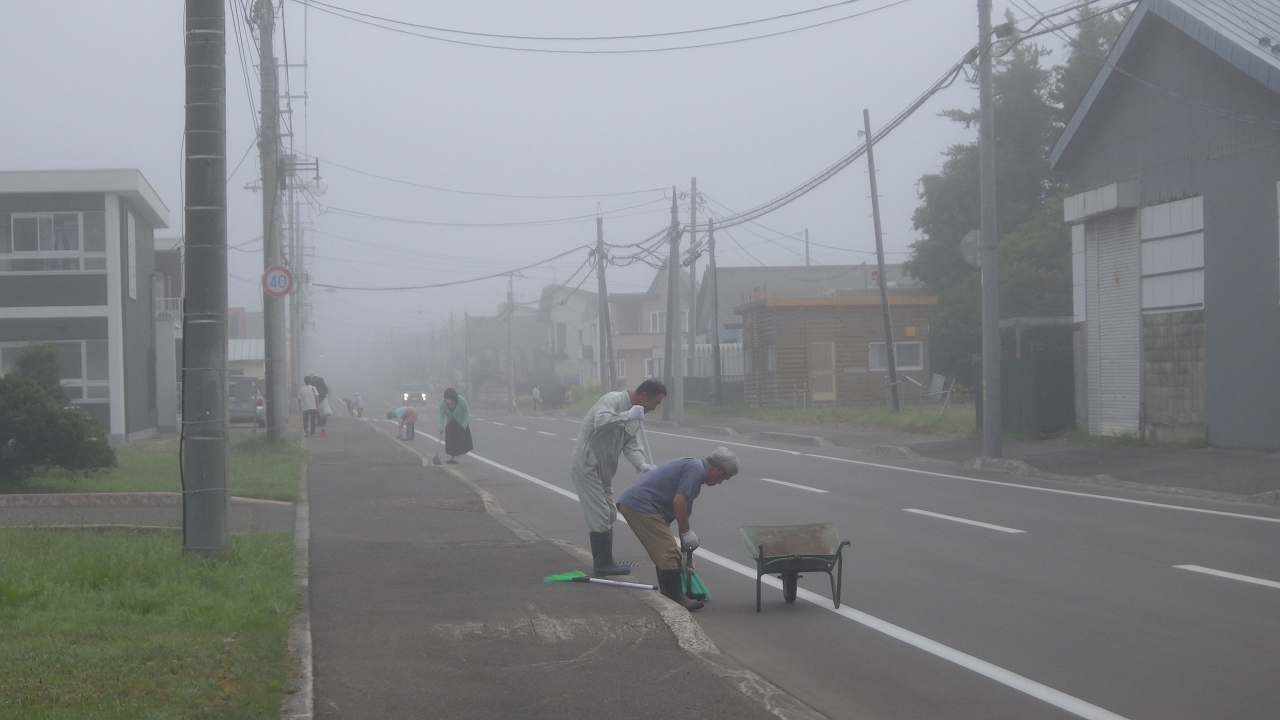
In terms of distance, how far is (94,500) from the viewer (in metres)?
12.7

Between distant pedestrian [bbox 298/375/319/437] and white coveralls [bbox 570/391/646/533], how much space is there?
21241 mm

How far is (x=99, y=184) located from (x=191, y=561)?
72.3 feet

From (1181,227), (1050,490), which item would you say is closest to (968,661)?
(1050,490)

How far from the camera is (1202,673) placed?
6027 mm

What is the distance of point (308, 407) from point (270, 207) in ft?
26.5

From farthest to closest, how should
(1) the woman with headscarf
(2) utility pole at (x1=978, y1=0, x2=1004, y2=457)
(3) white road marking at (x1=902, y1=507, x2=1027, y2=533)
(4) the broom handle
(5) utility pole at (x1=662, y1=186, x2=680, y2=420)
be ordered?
(5) utility pole at (x1=662, y1=186, x2=680, y2=420) < (1) the woman with headscarf < (2) utility pole at (x1=978, y1=0, x2=1004, y2=457) < (3) white road marking at (x1=902, y1=507, x2=1027, y2=533) < (4) the broom handle

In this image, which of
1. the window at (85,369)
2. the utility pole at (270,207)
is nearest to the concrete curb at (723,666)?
the utility pole at (270,207)

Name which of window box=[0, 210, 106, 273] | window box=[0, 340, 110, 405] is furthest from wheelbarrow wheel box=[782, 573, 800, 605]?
window box=[0, 210, 106, 273]

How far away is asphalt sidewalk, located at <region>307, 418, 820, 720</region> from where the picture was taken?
17.3ft

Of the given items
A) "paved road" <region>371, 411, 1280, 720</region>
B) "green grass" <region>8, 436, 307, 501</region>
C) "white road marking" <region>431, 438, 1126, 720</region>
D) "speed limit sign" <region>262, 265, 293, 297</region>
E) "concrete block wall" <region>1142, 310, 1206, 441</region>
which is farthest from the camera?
"speed limit sign" <region>262, 265, 293, 297</region>

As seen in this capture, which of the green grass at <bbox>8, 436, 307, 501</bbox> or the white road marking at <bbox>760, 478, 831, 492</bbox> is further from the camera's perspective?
the white road marking at <bbox>760, 478, 831, 492</bbox>

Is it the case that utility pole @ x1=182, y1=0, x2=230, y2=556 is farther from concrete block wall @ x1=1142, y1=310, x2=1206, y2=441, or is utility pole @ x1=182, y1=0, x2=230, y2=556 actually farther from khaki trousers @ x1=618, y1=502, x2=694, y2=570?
concrete block wall @ x1=1142, y1=310, x2=1206, y2=441

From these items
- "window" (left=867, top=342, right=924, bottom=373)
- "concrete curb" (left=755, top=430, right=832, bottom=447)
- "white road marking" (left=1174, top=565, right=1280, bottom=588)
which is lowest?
"concrete curb" (left=755, top=430, right=832, bottom=447)

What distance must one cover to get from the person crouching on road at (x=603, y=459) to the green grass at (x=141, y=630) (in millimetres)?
2145
